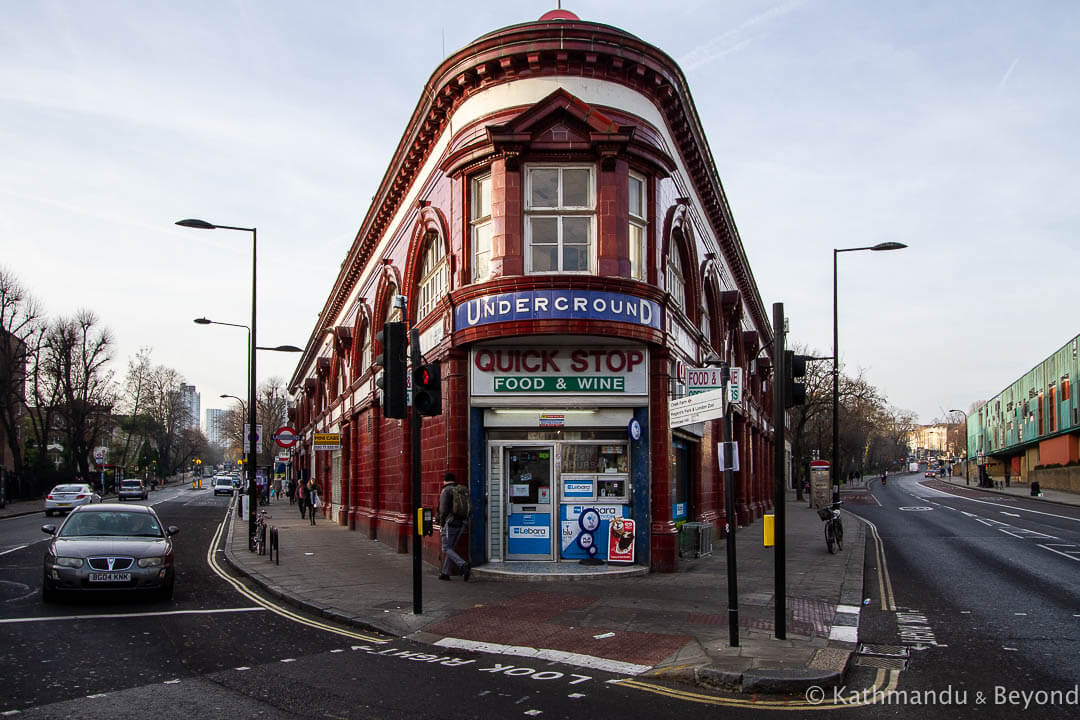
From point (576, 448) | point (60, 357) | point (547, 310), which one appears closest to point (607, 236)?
point (547, 310)

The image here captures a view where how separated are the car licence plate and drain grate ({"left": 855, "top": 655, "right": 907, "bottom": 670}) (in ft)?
32.4

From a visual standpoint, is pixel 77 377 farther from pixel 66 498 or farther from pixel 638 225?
pixel 638 225

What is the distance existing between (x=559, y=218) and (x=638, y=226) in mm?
1676

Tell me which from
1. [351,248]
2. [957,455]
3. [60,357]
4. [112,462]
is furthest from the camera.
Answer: [957,455]

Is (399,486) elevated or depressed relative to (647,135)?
depressed

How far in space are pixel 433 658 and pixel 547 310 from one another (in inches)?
272

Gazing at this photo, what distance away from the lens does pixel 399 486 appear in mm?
20812

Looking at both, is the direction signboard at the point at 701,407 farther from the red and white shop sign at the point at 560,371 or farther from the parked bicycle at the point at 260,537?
the parked bicycle at the point at 260,537

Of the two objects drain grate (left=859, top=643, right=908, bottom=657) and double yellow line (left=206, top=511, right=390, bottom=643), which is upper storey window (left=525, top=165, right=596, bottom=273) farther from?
drain grate (left=859, top=643, right=908, bottom=657)

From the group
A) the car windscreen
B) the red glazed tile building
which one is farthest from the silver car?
the red glazed tile building

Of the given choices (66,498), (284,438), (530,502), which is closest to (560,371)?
(530,502)

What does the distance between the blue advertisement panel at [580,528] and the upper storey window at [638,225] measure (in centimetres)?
437

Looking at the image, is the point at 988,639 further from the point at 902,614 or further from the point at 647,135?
the point at 647,135

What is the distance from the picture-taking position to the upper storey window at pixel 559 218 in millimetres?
14773
